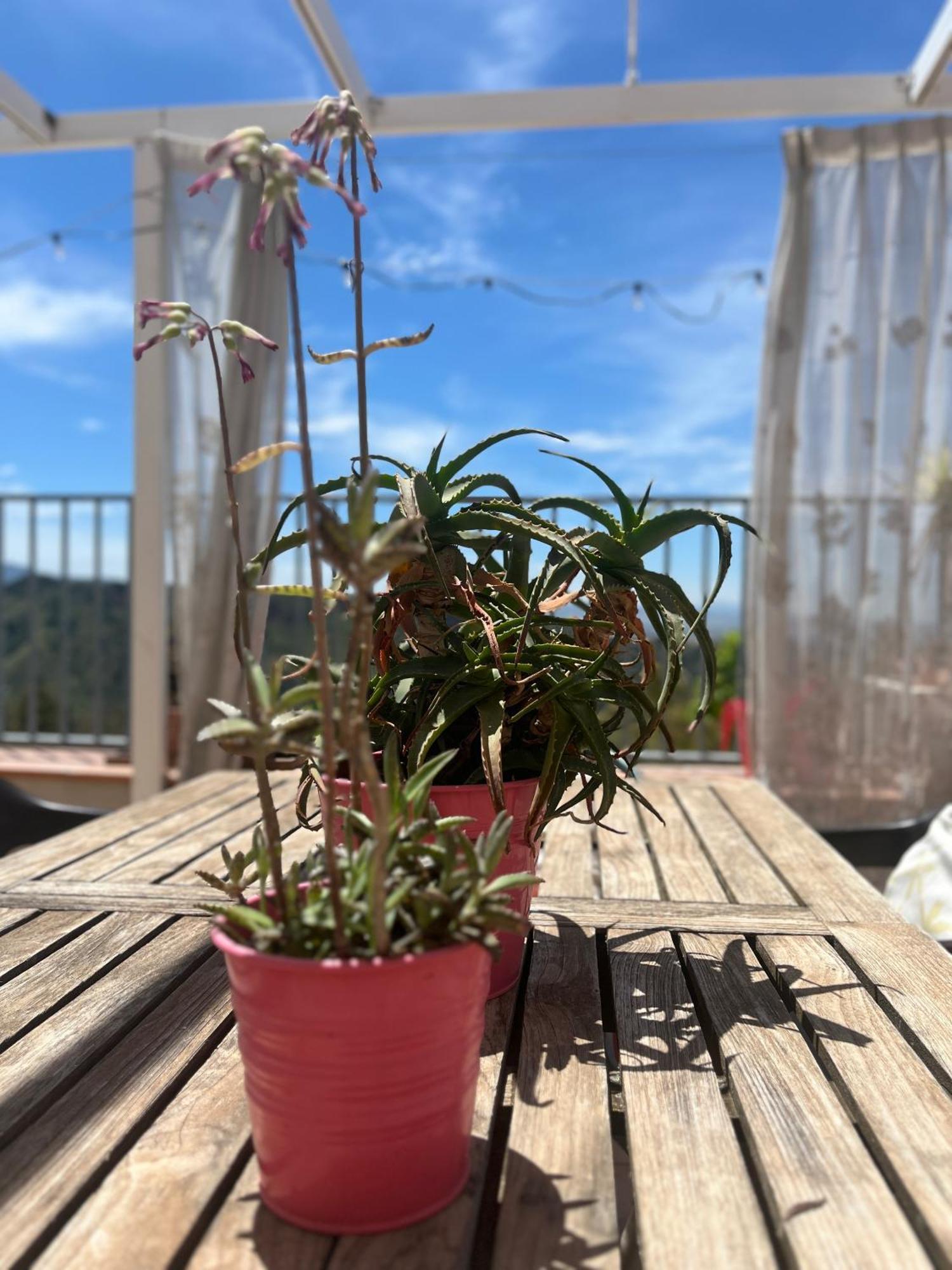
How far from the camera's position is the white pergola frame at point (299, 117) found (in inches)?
135

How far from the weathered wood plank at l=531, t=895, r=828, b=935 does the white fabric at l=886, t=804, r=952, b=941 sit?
696mm

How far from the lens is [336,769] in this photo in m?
0.59

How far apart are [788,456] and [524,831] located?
119 inches

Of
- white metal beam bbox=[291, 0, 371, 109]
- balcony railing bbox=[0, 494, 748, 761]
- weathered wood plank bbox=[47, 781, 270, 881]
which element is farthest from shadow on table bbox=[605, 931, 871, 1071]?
balcony railing bbox=[0, 494, 748, 761]

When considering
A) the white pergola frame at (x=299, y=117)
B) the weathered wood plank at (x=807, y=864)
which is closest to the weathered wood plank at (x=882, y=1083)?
the weathered wood plank at (x=807, y=864)

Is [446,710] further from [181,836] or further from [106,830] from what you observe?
[106,830]

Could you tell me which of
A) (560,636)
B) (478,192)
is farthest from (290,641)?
(478,192)

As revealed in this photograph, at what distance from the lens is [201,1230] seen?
21.6 inches

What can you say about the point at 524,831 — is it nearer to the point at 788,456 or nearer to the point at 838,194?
the point at 788,456

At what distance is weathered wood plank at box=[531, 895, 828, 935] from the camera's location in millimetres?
1104

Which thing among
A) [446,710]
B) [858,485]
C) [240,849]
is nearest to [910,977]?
[446,710]

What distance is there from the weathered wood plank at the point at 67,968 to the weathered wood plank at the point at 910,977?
0.72 metres

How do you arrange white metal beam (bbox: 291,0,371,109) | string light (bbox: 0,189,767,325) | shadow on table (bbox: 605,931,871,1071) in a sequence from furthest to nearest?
string light (bbox: 0,189,767,325) < white metal beam (bbox: 291,0,371,109) < shadow on table (bbox: 605,931,871,1071)

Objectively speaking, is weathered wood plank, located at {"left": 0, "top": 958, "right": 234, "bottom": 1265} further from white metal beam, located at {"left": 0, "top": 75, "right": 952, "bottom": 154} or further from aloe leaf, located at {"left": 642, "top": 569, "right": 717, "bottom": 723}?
white metal beam, located at {"left": 0, "top": 75, "right": 952, "bottom": 154}
